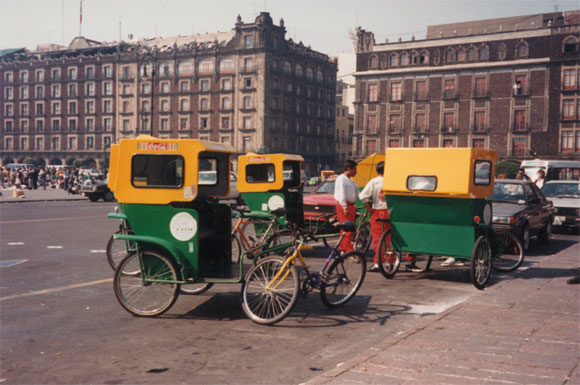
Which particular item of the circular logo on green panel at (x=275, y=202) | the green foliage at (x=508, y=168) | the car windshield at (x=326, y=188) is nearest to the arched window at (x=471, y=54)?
the green foliage at (x=508, y=168)

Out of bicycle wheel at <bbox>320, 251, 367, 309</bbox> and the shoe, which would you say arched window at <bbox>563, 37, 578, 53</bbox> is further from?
bicycle wheel at <bbox>320, 251, 367, 309</bbox>

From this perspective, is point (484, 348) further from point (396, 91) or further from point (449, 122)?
point (396, 91)

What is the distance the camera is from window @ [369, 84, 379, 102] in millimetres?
68625

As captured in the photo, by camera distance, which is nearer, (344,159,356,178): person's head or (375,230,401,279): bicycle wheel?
(375,230,401,279): bicycle wheel

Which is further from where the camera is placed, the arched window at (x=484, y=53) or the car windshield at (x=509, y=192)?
the arched window at (x=484, y=53)

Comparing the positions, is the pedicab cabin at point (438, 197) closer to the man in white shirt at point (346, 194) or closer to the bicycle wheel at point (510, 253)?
the man in white shirt at point (346, 194)

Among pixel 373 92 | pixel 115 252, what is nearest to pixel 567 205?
pixel 115 252

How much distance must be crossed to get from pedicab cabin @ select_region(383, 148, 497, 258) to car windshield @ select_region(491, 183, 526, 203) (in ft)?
15.6

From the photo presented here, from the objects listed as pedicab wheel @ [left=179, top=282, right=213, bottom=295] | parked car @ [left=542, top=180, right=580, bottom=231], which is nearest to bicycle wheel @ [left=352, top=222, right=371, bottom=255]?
pedicab wheel @ [left=179, top=282, right=213, bottom=295]

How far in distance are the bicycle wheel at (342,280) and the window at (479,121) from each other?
60.7m

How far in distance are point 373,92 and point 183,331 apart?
65275 mm

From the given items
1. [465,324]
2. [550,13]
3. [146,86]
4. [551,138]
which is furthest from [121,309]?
[146,86]

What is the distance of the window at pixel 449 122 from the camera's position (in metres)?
65.0

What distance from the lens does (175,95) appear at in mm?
82188
